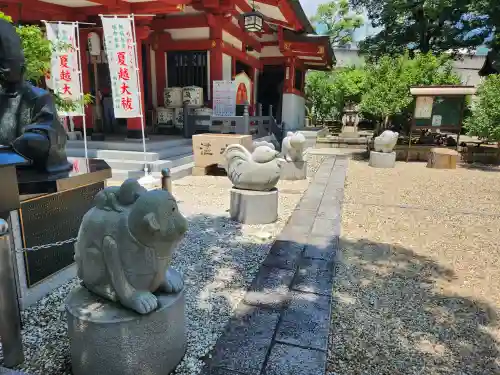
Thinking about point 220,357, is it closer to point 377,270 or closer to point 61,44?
point 377,270

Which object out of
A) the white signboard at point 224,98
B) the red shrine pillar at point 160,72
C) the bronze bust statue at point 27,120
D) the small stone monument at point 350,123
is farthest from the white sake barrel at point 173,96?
the small stone monument at point 350,123

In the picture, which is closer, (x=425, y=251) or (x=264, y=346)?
(x=264, y=346)

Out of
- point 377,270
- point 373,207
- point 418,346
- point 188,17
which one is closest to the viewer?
point 418,346

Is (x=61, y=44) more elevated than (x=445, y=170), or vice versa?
(x=61, y=44)

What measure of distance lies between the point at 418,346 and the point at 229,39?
406 inches

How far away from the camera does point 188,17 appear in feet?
31.4

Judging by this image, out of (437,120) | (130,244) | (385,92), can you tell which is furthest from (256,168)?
(437,120)

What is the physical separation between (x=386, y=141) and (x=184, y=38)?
6432mm

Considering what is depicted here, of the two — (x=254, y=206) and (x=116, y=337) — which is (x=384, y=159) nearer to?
(x=254, y=206)

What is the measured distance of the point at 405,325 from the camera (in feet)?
8.56

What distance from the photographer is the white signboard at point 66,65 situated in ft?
21.9

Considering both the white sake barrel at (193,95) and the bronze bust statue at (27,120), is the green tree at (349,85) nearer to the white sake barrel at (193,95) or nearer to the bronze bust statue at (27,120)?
the white sake barrel at (193,95)

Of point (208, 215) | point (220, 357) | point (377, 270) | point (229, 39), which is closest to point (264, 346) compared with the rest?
point (220, 357)

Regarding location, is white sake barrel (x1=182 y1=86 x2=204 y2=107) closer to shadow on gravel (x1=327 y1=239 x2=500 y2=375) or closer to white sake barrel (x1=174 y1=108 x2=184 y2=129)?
white sake barrel (x1=174 y1=108 x2=184 y2=129)
